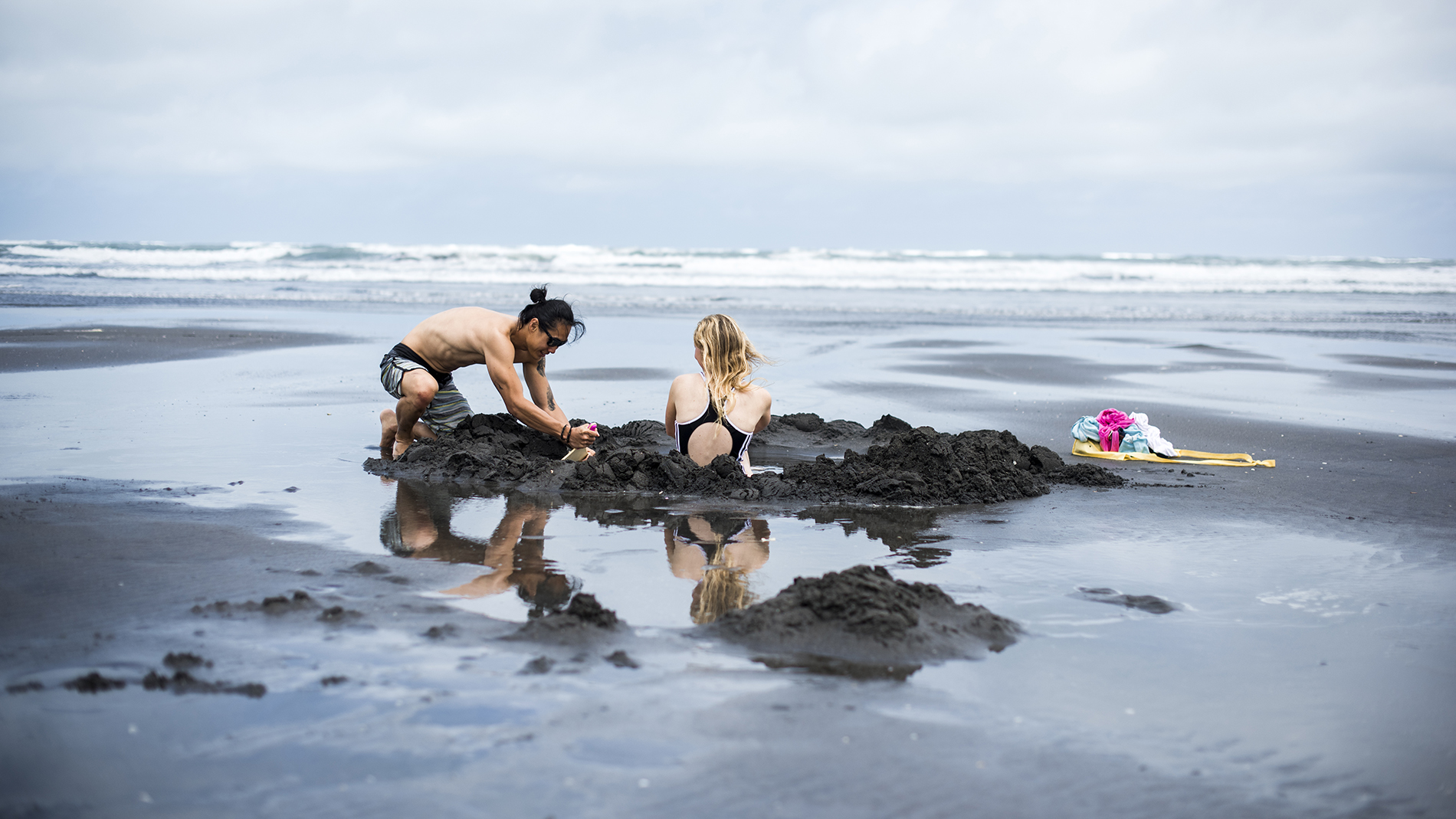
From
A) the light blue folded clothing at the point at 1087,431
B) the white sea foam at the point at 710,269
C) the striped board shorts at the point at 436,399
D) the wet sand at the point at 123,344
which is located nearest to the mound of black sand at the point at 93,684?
the striped board shorts at the point at 436,399

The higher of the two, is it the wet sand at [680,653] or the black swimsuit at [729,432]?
the black swimsuit at [729,432]

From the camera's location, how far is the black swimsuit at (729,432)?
20.1 ft

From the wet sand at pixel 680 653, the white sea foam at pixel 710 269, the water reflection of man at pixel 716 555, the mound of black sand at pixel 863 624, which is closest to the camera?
the wet sand at pixel 680 653

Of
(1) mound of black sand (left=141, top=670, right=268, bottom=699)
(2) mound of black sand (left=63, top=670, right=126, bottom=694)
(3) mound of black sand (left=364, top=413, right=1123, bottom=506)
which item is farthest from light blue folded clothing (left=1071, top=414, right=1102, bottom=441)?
(2) mound of black sand (left=63, top=670, right=126, bottom=694)

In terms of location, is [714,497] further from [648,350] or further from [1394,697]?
[648,350]

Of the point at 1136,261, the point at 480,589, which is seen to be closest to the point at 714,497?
the point at 480,589

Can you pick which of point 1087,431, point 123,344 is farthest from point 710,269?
point 1087,431

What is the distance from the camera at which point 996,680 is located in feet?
10.6

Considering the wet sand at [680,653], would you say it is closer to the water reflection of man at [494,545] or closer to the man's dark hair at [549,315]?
the water reflection of man at [494,545]

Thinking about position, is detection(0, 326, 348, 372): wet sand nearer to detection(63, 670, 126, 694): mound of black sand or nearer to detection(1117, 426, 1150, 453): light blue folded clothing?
detection(63, 670, 126, 694): mound of black sand

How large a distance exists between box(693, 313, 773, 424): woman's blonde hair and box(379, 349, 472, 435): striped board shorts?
7.12 ft

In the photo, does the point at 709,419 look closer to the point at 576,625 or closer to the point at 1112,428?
the point at 576,625

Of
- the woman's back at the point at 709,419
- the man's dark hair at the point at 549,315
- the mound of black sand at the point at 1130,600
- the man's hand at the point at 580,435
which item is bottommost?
the mound of black sand at the point at 1130,600

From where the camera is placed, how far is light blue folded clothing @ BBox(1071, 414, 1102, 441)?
769 cm
